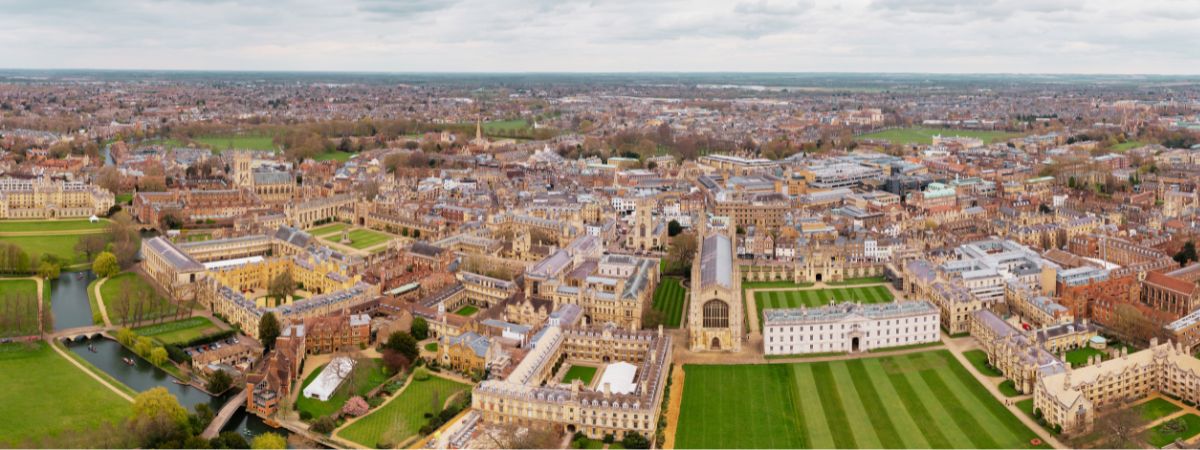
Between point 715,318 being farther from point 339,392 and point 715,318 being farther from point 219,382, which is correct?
point 219,382

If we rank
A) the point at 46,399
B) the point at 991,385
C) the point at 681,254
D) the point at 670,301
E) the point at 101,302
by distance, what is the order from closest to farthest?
the point at 46,399, the point at 991,385, the point at 101,302, the point at 670,301, the point at 681,254

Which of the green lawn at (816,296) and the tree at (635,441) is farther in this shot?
the green lawn at (816,296)

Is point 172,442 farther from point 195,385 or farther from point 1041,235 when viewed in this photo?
point 1041,235

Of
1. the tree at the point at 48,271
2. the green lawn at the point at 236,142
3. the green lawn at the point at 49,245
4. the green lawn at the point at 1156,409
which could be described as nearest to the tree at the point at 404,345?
the tree at the point at 48,271

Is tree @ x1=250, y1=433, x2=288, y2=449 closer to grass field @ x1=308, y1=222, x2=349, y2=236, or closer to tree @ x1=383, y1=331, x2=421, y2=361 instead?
tree @ x1=383, y1=331, x2=421, y2=361

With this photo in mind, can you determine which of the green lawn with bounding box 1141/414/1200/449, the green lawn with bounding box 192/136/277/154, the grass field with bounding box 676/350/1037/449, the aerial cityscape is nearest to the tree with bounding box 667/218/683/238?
the aerial cityscape

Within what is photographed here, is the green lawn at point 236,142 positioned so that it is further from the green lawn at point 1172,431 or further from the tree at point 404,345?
the green lawn at point 1172,431

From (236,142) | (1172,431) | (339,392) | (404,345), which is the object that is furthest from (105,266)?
(236,142)
